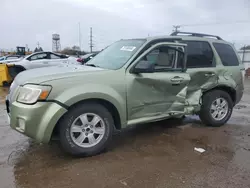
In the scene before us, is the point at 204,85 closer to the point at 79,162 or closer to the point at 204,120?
the point at 204,120

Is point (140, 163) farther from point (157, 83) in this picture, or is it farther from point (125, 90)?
point (157, 83)

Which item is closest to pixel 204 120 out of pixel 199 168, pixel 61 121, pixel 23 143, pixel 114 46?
pixel 199 168

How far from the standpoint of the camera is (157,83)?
4.07 meters

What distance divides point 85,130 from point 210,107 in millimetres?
2768

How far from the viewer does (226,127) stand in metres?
5.25

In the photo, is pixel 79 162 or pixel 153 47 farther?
pixel 153 47

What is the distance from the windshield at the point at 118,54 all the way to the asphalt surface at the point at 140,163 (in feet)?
4.48

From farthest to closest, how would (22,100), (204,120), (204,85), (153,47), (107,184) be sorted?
(204,120), (204,85), (153,47), (22,100), (107,184)

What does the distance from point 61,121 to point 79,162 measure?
2.08ft

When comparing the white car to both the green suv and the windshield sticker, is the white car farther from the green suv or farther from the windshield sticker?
the green suv

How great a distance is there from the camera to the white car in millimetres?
11672

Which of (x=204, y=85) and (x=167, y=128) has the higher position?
(x=204, y=85)

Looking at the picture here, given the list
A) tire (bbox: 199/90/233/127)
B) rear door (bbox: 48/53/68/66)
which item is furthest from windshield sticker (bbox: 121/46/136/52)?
rear door (bbox: 48/53/68/66)

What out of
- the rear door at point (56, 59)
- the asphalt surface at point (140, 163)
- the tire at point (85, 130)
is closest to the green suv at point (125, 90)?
the tire at point (85, 130)
